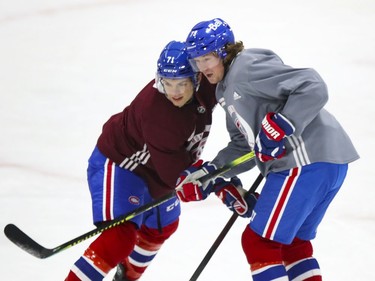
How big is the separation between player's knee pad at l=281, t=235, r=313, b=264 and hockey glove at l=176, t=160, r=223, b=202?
36 cm

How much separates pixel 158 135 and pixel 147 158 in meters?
0.22

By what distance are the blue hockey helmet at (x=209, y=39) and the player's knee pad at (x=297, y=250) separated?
0.74m

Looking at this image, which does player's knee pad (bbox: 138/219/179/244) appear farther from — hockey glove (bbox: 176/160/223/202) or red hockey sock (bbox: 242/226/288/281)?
red hockey sock (bbox: 242/226/288/281)

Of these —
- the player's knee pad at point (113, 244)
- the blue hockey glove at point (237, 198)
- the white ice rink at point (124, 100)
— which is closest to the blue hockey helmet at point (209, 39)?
the blue hockey glove at point (237, 198)

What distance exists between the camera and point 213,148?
4414 mm

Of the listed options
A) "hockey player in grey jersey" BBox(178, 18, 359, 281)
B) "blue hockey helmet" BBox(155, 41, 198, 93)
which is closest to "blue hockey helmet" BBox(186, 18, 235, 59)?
"hockey player in grey jersey" BBox(178, 18, 359, 281)

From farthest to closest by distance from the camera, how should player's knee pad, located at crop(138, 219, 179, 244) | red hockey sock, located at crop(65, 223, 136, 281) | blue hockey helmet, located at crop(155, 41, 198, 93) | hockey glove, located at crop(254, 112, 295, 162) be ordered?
1. player's knee pad, located at crop(138, 219, 179, 244)
2. red hockey sock, located at crop(65, 223, 136, 281)
3. blue hockey helmet, located at crop(155, 41, 198, 93)
4. hockey glove, located at crop(254, 112, 295, 162)

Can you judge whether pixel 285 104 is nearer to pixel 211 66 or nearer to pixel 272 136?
pixel 272 136

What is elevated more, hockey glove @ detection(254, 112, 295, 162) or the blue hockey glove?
Result: hockey glove @ detection(254, 112, 295, 162)

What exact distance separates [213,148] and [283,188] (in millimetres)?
1528

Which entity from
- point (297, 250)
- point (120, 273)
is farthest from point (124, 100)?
point (297, 250)

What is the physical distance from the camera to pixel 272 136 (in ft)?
9.10

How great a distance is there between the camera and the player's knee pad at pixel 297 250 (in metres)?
3.11

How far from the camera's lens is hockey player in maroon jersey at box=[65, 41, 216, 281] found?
312 centimetres
